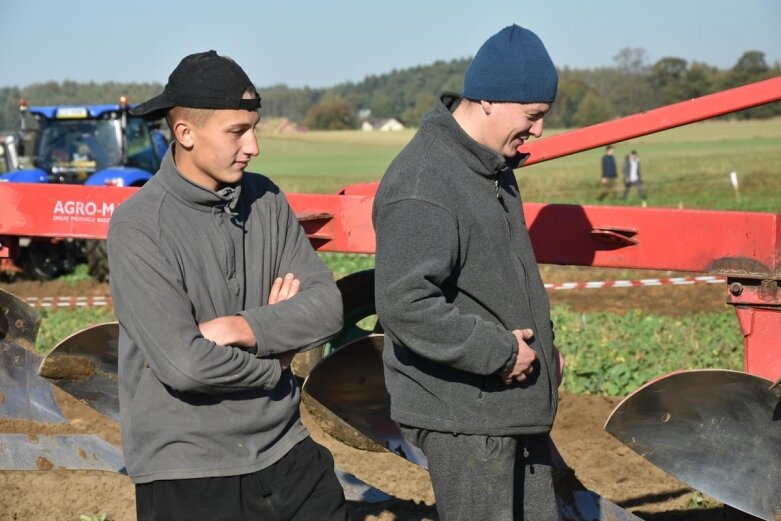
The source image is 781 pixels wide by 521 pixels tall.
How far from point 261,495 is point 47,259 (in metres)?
12.0

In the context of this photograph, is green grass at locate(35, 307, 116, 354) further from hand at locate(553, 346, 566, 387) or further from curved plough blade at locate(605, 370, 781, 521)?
hand at locate(553, 346, 566, 387)

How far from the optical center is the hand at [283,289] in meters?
2.77

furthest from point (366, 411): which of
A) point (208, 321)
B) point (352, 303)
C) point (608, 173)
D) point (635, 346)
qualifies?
point (608, 173)

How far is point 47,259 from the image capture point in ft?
45.9

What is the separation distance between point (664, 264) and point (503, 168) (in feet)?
4.01

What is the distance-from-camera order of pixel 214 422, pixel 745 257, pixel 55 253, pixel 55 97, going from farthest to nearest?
pixel 55 97, pixel 55 253, pixel 745 257, pixel 214 422

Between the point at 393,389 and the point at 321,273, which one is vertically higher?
the point at 321,273

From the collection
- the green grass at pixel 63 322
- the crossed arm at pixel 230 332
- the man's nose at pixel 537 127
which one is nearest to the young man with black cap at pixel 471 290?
the man's nose at pixel 537 127

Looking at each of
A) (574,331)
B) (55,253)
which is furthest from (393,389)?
(55,253)

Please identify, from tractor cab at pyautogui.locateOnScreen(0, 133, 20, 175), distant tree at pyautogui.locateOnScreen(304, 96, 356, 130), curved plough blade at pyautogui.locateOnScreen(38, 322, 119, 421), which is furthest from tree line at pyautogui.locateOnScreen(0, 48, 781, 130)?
curved plough blade at pyautogui.locateOnScreen(38, 322, 119, 421)

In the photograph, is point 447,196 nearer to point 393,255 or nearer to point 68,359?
point 393,255

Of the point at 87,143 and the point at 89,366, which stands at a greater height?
the point at 87,143

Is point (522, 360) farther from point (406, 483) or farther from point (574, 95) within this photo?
point (574, 95)

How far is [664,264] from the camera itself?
381 centimetres
